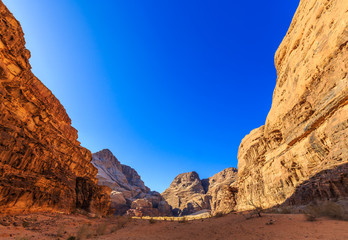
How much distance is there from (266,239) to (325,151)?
11282mm

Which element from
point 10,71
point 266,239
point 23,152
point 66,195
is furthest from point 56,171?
point 266,239

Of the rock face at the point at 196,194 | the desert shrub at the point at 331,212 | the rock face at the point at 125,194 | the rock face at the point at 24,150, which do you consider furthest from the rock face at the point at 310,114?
the rock face at the point at 125,194

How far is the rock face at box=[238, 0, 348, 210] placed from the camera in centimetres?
1035

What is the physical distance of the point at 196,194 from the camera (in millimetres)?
81250

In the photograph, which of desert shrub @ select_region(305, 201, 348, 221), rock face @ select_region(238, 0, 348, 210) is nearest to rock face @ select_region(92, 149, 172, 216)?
rock face @ select_region(238, 0, 348, 210)

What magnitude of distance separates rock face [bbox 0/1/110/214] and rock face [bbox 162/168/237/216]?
119ft

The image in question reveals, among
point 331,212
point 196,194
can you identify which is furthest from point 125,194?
point 331,212

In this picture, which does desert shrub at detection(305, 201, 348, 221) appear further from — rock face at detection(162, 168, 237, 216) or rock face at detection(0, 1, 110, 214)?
rock face at detection(162, 168, 237, 216)

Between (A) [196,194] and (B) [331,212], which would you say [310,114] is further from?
(A) [196,194]

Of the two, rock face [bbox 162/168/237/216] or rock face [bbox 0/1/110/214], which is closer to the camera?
rock face [bbox 0/1/110/214]

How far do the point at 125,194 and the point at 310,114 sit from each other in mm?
67064

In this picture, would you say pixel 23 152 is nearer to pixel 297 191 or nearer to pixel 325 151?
pixel 297 191

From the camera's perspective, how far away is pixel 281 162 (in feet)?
61.0

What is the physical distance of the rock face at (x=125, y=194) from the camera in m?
53.4
